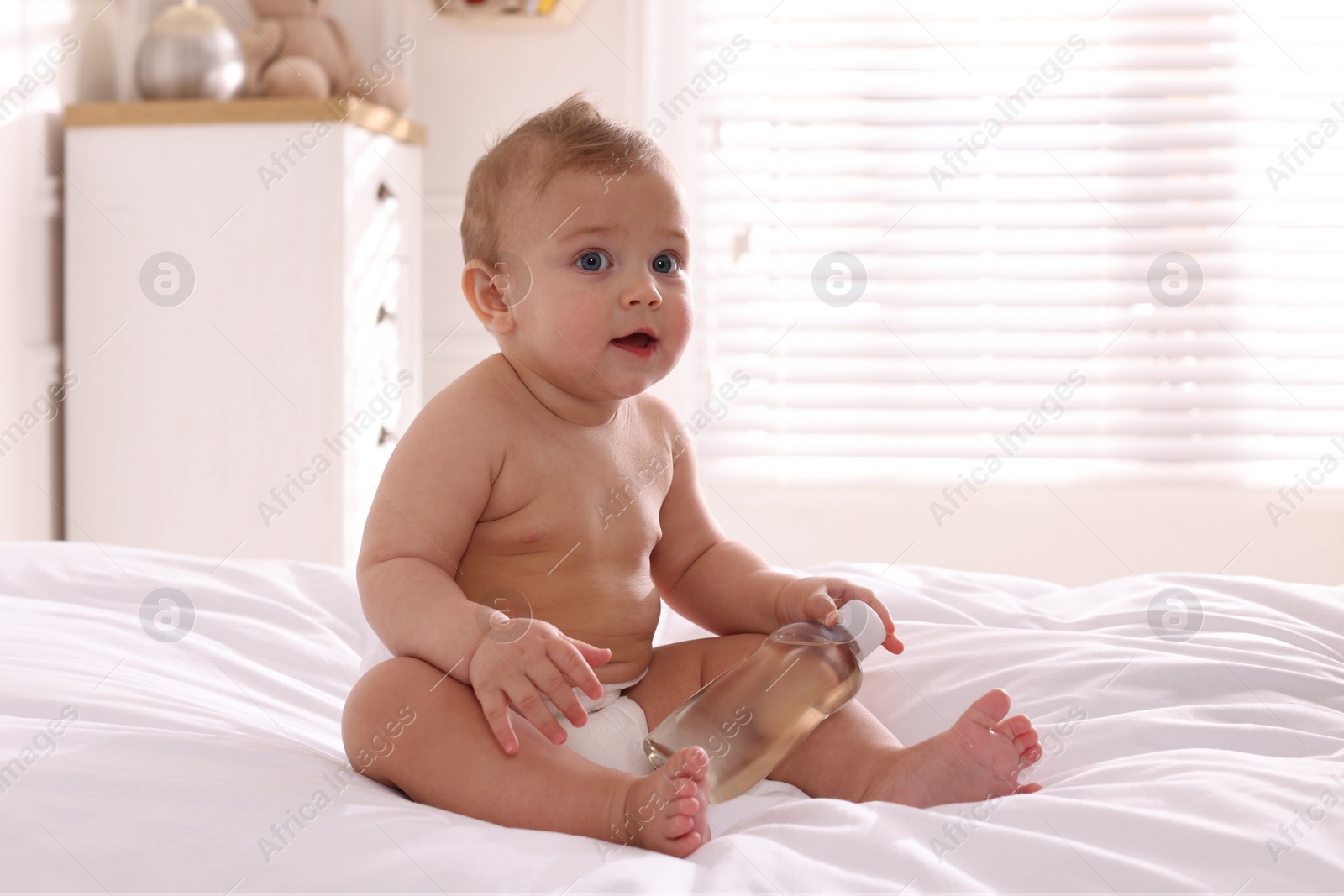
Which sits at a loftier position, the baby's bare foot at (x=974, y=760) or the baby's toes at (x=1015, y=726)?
the baby's toes at (x=1015, y=726)

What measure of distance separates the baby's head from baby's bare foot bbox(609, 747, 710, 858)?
34cm

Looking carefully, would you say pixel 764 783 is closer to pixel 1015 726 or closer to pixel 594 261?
pixel 1015 726

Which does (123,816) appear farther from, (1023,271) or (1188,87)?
(1188,87)

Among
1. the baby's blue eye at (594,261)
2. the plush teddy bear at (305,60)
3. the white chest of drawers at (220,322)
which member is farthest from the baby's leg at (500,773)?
the plush teddy bear at (305,60)

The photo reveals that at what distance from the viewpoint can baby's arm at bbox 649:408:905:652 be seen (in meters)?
0.93

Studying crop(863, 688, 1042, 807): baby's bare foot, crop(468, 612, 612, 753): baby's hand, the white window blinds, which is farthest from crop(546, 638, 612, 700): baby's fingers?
the white window blinds

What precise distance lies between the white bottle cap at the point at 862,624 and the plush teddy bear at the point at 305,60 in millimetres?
1703

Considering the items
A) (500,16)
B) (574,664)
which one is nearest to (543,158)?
(574,664)

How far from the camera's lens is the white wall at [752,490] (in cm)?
254

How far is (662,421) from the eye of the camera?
41.8 inches

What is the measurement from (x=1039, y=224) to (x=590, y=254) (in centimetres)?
186

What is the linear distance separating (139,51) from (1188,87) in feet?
6.85

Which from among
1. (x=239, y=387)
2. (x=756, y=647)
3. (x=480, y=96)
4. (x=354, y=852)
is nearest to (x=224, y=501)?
(x=239, y=387)

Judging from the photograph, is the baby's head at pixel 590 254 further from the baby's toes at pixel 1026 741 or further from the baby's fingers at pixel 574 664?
the baby's toes at pixel 1026 741
